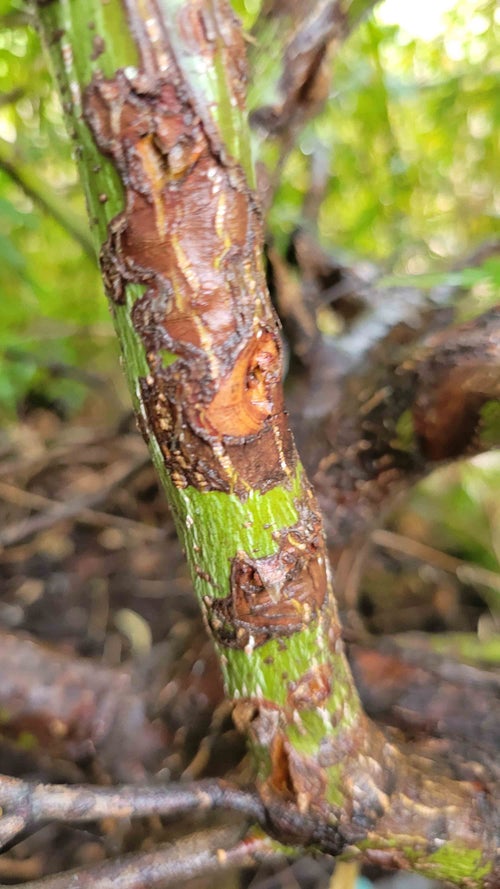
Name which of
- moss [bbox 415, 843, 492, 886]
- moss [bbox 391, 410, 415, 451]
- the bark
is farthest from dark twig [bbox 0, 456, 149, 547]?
moss [bbox 415, 843, 492, 886]

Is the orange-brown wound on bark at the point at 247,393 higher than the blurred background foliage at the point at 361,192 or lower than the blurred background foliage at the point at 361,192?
lower

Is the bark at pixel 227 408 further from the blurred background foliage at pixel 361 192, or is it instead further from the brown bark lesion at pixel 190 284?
the blurred background foliage at pixel 361 192

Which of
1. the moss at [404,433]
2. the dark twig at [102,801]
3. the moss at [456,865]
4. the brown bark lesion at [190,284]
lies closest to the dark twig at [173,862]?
the dark twig at [102,801]

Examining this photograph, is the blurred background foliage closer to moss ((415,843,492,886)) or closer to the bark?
the bark

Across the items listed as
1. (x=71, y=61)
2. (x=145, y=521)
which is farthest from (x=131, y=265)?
(x=145, y=521)

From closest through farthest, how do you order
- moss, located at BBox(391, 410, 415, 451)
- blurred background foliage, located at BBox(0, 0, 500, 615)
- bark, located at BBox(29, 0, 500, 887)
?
bark, located at BBox(29, 0, 500, 887), moss, located at BBox(391, 410, 415, 451), blurred background foliage, located at BBox(0, 0, 500, 615)
